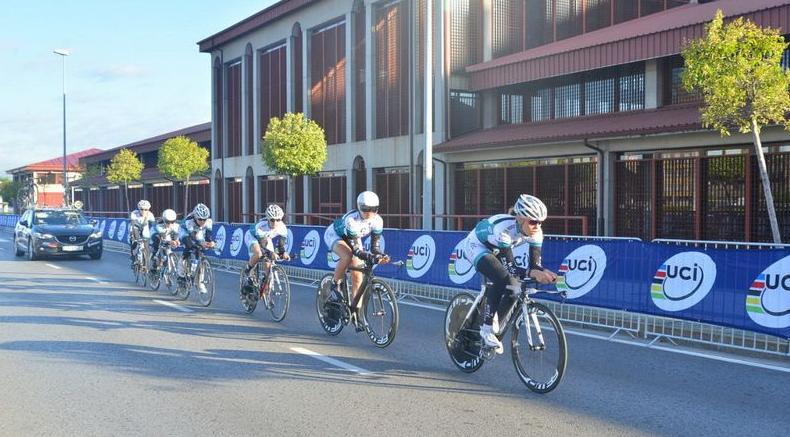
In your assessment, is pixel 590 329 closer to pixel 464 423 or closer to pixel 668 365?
pixel 668 365

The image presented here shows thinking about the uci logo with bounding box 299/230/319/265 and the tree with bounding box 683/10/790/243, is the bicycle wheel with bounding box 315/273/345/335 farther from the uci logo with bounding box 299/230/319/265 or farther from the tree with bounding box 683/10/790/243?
the tree with bounding box 683/10/790/243

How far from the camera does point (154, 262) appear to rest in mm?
14758

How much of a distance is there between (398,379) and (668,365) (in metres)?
2.86

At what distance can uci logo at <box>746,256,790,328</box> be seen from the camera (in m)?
8.15

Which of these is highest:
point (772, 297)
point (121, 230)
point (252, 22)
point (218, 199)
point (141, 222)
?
point (252, 22)

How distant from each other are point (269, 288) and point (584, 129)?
13182 mm

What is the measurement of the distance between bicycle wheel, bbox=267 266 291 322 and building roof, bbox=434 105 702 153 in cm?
1131

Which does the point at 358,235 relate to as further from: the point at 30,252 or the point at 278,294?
the point at 30,252

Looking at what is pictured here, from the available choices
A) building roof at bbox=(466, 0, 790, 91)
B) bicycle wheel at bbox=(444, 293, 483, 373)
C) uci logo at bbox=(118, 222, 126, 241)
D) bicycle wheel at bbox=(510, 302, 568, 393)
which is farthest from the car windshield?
bicycle wheel at bbox=(510, 302, 568, 393)

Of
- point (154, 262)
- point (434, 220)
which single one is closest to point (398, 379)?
point (154, 262)

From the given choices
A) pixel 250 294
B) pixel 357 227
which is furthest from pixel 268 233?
pixel 357 227

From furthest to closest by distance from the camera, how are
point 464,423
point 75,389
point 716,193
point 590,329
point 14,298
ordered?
1. point 716,193
2. point 14,298
3. point 590,329
4. point 75,389
5. point 464,423

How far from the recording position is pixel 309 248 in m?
17.1

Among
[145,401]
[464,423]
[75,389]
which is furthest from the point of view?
[75,389]
